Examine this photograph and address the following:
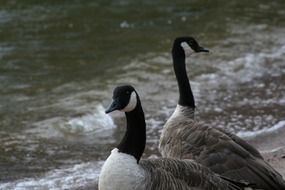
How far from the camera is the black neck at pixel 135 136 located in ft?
20.9

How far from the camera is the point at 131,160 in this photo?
6.25 meters

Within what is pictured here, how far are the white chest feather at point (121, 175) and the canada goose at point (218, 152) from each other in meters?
1.19

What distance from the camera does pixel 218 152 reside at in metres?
7.28

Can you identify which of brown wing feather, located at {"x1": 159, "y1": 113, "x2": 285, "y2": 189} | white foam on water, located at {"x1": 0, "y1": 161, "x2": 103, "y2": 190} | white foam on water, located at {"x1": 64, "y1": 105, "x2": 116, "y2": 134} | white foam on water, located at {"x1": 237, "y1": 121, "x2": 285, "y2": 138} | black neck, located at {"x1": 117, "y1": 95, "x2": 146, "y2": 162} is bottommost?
white foam on water, located at {"x1": 64, "y1": 105, "x2": 116, "y2": 134}

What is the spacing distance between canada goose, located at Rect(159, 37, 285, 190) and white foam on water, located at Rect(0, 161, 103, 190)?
1253 millimetres

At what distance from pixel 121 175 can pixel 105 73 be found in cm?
811

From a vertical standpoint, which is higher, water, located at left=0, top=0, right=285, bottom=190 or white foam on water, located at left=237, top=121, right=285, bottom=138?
white foam on water, located at left=237, top=121, right=285, bottom=138

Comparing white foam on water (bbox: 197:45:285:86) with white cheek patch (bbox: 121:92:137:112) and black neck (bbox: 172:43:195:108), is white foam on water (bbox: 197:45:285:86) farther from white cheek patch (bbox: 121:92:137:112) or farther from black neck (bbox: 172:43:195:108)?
white cheek patch (bbox: 121:92:137:112)

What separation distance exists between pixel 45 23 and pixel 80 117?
6459 millimetres

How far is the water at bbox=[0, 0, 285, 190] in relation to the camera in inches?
400

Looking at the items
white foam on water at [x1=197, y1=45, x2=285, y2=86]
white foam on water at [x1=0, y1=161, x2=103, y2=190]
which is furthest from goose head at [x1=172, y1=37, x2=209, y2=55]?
white foam on water at [x1=197, y1=45, x2=285, y2=86]

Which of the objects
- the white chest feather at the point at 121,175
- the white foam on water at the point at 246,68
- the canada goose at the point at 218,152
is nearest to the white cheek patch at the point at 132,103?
the white chest feather at the point at 121,175

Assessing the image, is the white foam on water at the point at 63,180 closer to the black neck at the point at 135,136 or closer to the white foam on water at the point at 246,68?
the black neck at the point at 135,136

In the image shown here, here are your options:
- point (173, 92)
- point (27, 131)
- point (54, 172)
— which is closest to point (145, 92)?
point (173, 92)
